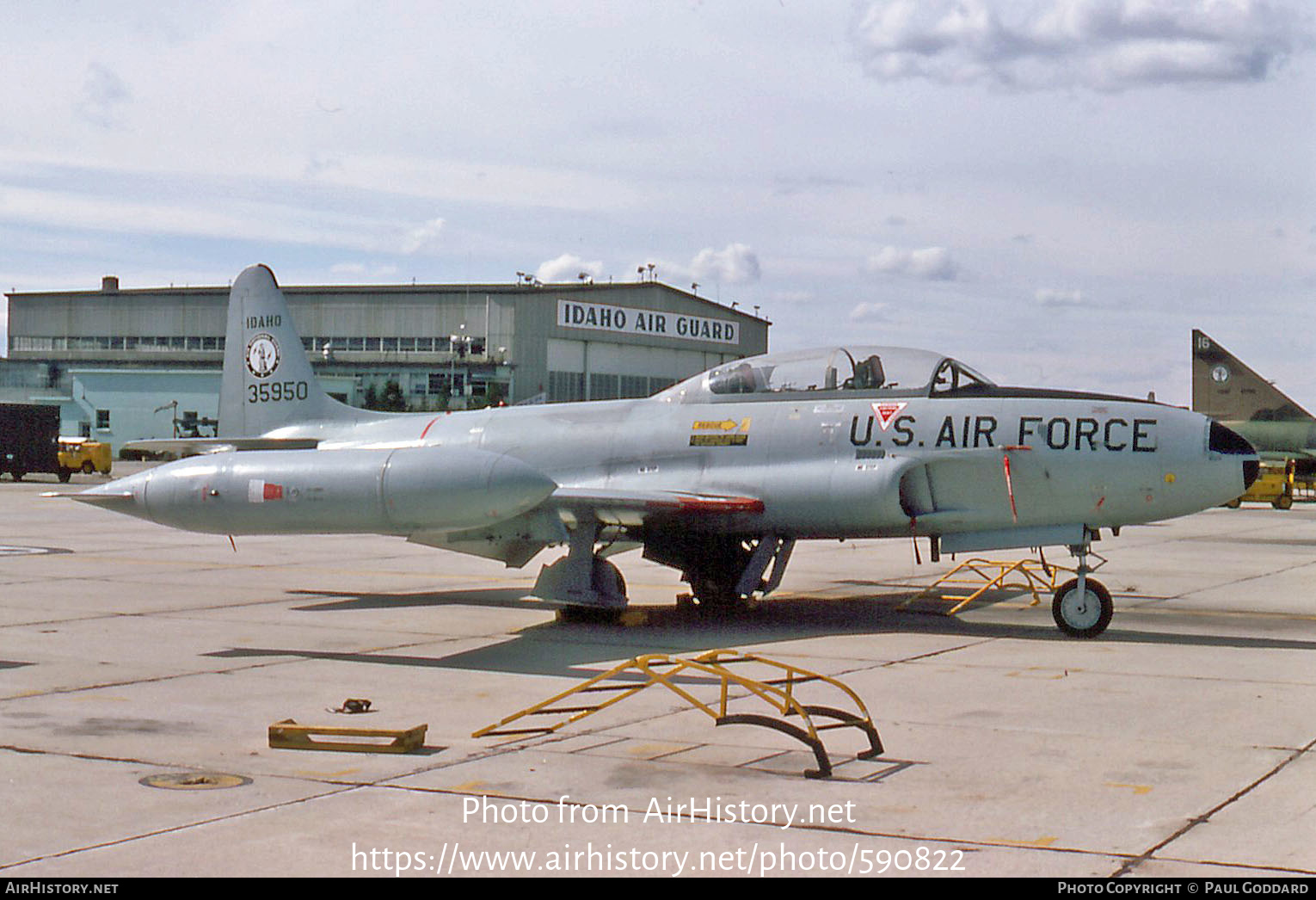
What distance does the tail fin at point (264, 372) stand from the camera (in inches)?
718

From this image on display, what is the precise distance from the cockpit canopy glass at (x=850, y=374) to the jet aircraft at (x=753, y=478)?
0.8 inches

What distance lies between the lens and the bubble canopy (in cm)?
1388

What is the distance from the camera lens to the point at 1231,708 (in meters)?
9.39

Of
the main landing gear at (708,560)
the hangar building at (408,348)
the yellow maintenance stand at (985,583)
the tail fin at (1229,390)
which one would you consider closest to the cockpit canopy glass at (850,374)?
the main landing gear at (708,560)

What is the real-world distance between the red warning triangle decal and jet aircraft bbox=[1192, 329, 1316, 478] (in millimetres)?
32500

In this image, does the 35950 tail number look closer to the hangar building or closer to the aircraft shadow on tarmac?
the aircraft shadow on tarmac

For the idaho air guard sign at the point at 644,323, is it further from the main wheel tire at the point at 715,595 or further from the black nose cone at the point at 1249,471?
the black nose cone at the point at 1249,471

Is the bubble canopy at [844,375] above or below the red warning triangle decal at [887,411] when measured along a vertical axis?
above

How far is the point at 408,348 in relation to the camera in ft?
268

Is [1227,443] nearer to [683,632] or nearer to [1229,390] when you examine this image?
[683,632]

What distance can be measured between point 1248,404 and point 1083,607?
34.3m
